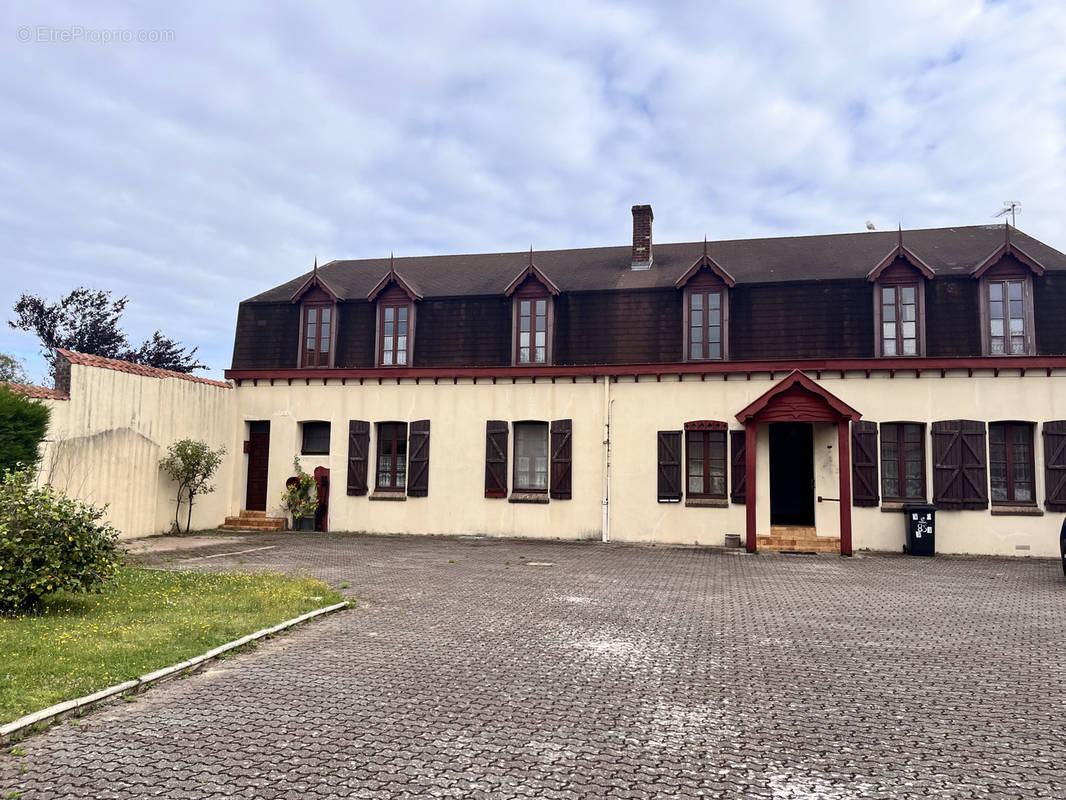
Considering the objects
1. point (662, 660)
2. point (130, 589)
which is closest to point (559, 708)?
point (662, 660)

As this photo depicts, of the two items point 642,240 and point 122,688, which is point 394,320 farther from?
point 122,688

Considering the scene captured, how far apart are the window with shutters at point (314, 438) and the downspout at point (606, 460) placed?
7595 millimetres

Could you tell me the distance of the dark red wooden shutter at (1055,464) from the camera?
15.4 metres

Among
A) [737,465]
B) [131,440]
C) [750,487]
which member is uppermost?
[131,440]

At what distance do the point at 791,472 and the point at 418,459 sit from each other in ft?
32.3

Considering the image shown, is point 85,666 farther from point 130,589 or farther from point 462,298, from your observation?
point 462,298

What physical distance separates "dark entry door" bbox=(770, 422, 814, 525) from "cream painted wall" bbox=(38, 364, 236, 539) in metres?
14.5

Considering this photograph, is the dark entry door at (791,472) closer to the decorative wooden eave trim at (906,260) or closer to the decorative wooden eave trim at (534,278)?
the decorative wooden eave trim at (906,260)

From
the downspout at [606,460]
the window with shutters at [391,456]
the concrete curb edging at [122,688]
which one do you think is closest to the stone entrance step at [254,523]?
A: the window with shutters at [391,456]

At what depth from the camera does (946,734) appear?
193 inches

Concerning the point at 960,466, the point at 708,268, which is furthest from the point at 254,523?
the point at 960,466

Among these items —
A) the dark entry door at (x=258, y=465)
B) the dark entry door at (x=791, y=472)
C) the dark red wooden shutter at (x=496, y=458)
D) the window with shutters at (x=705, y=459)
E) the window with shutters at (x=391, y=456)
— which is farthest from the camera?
the dark entry door at (x=258, y=465)

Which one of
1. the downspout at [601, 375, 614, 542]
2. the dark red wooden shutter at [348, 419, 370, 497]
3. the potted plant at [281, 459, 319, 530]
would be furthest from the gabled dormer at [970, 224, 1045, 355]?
the potted plant at [281, 459, 319, 530]

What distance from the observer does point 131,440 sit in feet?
53.4
